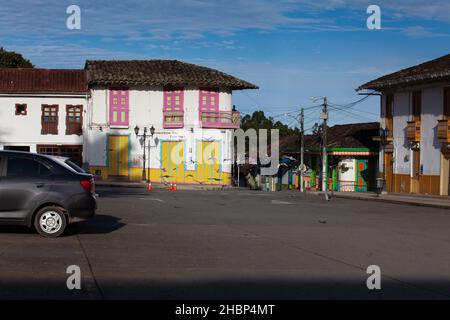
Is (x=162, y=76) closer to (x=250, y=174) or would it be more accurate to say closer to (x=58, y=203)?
(x=250, y=174)

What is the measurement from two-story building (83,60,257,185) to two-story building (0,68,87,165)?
1.06 m

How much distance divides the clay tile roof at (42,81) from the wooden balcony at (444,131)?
25734 mm

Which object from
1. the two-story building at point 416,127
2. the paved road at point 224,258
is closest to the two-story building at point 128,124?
the two-story building at point 416,127

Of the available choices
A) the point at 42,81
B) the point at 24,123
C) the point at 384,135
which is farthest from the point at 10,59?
the point at 384,135

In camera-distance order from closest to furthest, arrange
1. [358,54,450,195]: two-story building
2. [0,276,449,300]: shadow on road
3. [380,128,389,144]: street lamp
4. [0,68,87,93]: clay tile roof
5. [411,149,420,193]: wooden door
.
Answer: [0,276,449,300]: shadow on road < [358,54,450,195]: two-story building < [411,149,420,193]: wooden door < [380,128,389,144]: street lamp < [0,68,87,93]: clay tile roof

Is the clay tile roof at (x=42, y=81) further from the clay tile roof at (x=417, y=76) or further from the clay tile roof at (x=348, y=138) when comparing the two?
the clay tile roof at (x=417, y=76)

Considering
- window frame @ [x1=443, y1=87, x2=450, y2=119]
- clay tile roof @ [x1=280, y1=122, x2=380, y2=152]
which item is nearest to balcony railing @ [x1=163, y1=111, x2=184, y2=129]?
clay tile roof @ [x1=280, y1=122, x2=380, y2=152]

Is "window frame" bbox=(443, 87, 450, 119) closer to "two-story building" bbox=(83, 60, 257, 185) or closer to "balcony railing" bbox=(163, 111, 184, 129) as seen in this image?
"two-story building" bbox=(83, 60, 257, 185)

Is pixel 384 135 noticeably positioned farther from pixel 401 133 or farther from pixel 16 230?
pixel 16 230

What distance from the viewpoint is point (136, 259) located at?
430 inches

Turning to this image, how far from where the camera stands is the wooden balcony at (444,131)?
34.7 meters

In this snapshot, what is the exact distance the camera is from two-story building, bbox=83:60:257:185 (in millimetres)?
49344

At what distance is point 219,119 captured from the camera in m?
50.3

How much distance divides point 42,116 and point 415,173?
26.5 metres
